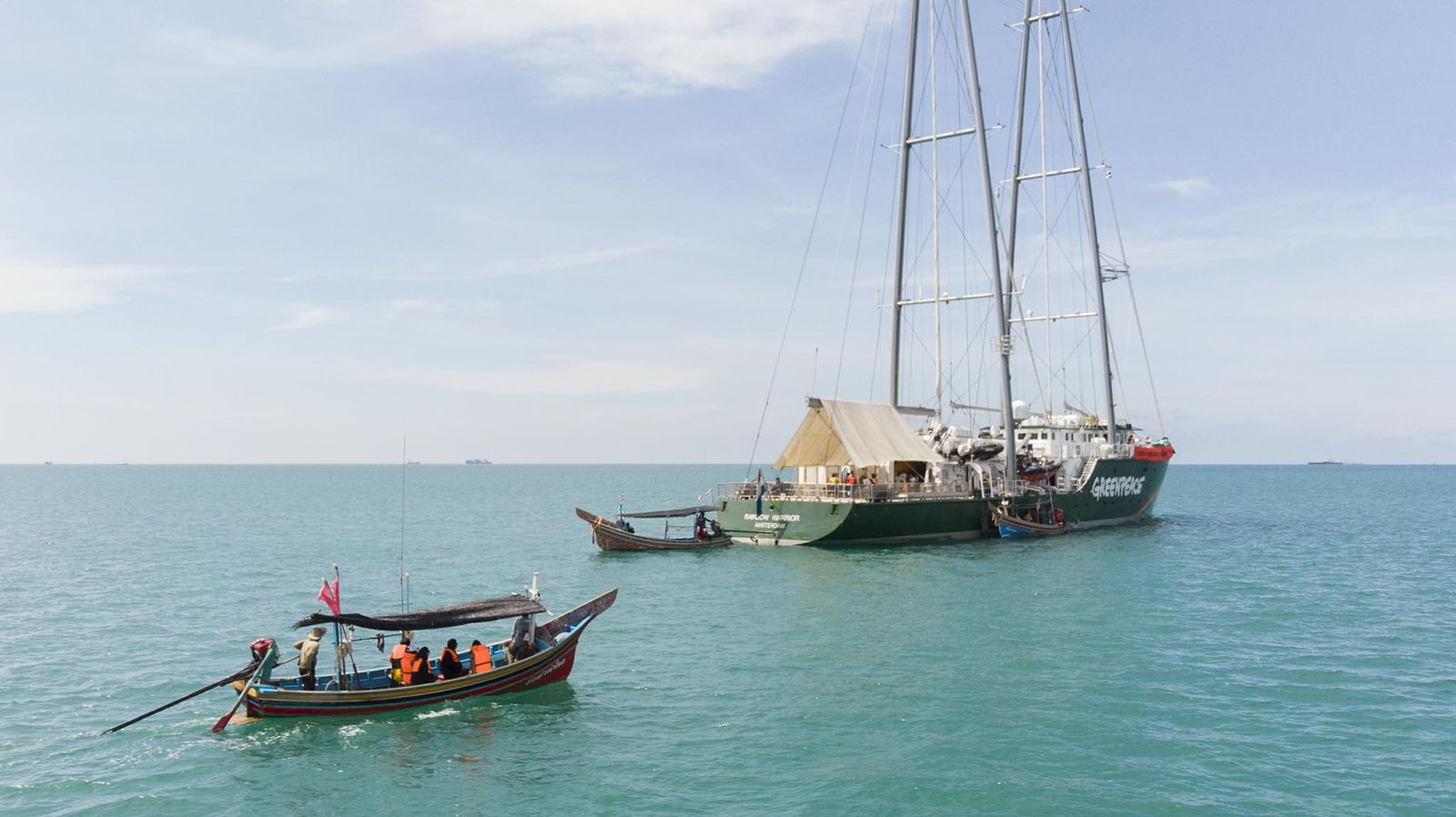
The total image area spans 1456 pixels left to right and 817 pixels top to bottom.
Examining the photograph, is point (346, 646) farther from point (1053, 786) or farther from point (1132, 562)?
point (1132, 562)

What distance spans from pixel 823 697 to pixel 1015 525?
34861mm

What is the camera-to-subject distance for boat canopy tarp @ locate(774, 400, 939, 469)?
48.1 m

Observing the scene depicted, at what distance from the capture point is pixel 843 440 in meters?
47.9

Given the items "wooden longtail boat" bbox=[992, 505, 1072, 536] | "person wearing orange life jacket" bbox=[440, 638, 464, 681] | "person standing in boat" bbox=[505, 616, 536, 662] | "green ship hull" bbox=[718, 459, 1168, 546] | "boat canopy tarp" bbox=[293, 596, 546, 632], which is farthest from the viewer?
"wooden longtail boat" bbox=[992, 505, 1072, 536]

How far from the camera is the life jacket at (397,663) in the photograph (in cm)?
2097

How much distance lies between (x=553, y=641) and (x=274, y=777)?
7.45 meters

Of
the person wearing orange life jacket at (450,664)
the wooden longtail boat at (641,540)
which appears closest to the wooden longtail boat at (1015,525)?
the wooden longtail boat at (641,540)

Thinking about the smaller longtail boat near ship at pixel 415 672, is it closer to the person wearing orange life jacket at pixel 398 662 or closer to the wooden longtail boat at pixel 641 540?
the person wearing orange life jacket at pixel 398 662

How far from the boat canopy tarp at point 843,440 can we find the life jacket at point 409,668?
A: 95.3 ft

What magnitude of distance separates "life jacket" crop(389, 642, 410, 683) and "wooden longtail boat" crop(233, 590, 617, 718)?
292 millimetres

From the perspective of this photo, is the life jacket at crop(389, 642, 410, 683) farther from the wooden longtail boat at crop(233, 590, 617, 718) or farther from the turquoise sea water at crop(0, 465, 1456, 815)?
the turquoise sea water at crop(0, 465, 1456, 815)

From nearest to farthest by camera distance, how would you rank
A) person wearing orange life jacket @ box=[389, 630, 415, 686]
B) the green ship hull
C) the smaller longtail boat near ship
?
the smaller longtail boat near ship < person wearing orange life jacket @ box=[389, 630, 415, 686] < the green ship hull

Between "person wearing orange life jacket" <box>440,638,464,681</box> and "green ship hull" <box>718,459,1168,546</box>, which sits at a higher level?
"green ship hull" <box>718,459,1168,546</box>

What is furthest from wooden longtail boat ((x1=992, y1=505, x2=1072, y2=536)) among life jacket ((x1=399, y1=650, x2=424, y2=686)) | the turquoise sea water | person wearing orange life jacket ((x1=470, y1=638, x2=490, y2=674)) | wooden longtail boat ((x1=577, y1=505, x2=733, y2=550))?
life jacket ((x1=399, y1=650, x2=424, y2=686))
